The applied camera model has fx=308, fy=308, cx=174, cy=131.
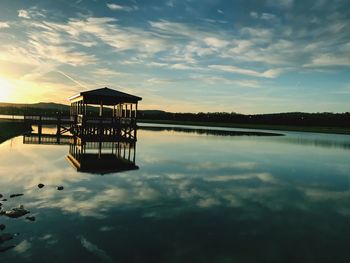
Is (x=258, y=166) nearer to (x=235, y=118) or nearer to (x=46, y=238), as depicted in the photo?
(x=46, y=238)

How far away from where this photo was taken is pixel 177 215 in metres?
8.83

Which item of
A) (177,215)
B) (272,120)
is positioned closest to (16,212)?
(177,215)

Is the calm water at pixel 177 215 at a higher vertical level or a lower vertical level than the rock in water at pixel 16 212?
lower

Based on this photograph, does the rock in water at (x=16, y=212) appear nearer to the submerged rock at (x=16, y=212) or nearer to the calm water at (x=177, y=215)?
the submerged rock at (x=16, y=212)

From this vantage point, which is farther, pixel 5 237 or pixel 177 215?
pixel 177 215

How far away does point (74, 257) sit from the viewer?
19.7 ft

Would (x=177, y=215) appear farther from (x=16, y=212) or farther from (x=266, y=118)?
(x=266, y=118)

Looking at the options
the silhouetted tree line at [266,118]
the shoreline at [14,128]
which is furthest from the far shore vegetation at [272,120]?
the shoreline at [14,128]

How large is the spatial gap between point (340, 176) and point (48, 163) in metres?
15.5

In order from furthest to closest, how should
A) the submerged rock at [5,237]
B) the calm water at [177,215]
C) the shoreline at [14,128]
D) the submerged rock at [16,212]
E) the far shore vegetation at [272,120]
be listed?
the far shore vegetation at [272,120] → the shoreline at [14,128] → the submerged rock at [16,212] → the submerged rock at [5,237] → the calm water at [177,215]

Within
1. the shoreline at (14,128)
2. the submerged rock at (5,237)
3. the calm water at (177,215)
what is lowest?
the calm water at (177,215)

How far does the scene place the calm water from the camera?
643 centimetres

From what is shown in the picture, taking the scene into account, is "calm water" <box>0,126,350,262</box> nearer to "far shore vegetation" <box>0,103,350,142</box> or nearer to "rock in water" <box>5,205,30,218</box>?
"rock in water" <box>5,205,30,218</box>

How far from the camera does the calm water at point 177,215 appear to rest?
6.43 m
